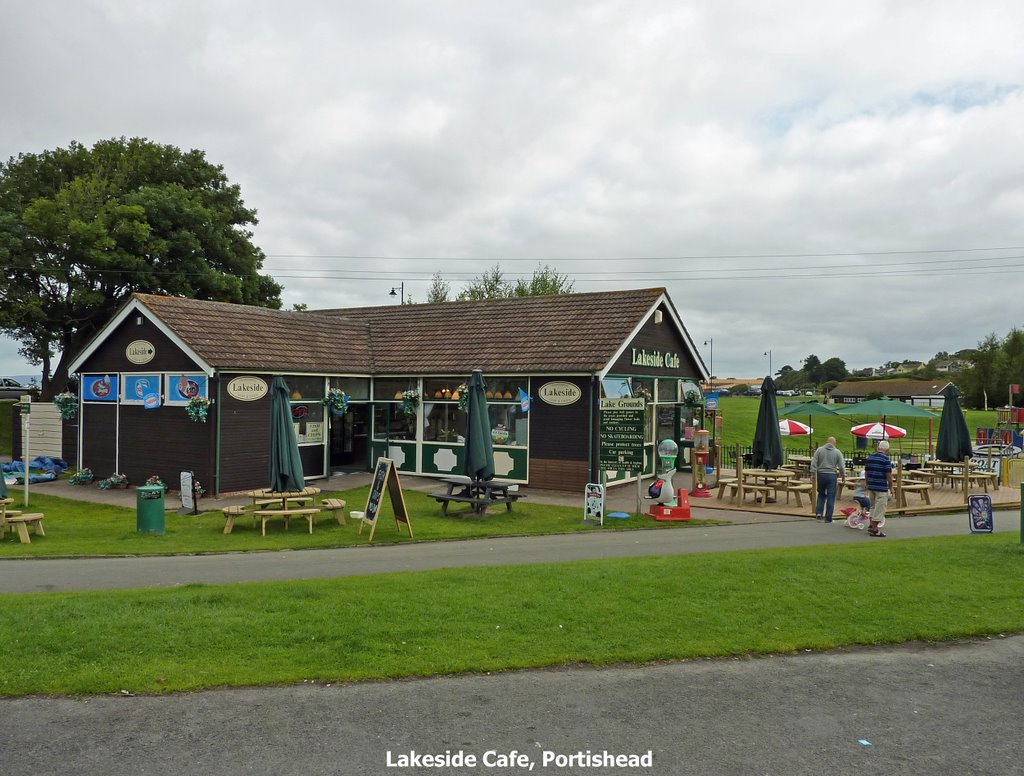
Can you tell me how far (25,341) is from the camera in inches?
1596

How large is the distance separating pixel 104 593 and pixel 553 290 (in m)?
57.6

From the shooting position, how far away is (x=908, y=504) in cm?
1808

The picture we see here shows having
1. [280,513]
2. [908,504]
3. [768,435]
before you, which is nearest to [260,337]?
[280,513]

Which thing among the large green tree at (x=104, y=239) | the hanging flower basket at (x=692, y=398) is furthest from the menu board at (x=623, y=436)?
the large green tree at (x=104, y=239)

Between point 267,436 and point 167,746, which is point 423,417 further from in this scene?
point 167,746

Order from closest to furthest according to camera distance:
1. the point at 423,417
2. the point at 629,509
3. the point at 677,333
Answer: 1. the point at 629,509
2. the point at 423,417
3. the point at 677,333

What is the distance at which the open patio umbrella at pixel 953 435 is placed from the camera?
19.9 m

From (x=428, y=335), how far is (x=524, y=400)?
5032mm

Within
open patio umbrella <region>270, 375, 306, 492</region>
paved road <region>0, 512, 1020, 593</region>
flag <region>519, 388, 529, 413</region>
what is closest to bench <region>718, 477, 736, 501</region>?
paved road <region>0, 512, 1020, 593</region>

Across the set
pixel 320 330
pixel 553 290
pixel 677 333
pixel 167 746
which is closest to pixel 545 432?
pixel 677 333

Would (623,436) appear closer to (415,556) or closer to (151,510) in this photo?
(415,556)

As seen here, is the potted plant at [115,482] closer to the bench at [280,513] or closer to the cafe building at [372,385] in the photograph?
the cafe building at [372,385]

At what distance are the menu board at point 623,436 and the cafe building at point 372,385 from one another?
283cm

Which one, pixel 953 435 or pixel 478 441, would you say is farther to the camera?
pixel 953 435
